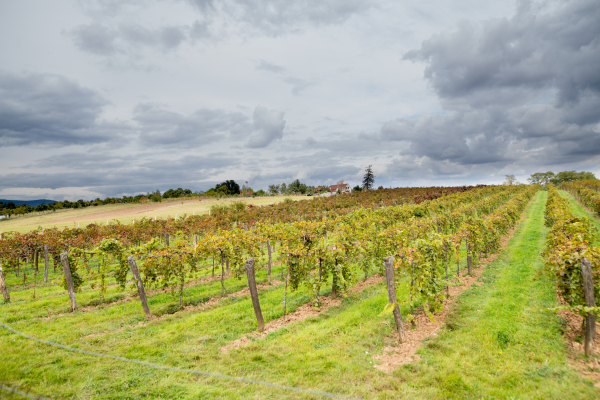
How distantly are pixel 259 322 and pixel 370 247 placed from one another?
5050 mm

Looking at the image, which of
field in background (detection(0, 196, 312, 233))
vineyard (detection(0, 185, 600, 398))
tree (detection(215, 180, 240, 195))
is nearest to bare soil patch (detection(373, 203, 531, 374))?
vineyard (detection(0, 185, 600, 398))

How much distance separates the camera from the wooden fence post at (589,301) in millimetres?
5262

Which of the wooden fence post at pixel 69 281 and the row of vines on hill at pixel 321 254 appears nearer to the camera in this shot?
the row of vines on hill at pixel 321 254

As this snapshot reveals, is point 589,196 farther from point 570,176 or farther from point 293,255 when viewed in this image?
point 570,176

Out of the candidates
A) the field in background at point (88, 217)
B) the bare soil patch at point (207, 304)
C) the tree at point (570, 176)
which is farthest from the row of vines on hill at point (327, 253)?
the tree at point (570, 176)

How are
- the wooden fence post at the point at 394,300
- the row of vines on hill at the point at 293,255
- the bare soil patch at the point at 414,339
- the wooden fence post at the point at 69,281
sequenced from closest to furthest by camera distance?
the bare soil patch at the point at 414,339, the wooden fence post at the point at 394,300, the row of vines on hill at the point at 293,255, the wooden fence post at the point at 69,281

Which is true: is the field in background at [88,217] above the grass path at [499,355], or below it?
above

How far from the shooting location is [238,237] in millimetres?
11289

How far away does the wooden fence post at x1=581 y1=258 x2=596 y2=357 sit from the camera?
526cm

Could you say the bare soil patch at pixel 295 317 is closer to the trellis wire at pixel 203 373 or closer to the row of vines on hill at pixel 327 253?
the row of vines on hill at pixel 327 253

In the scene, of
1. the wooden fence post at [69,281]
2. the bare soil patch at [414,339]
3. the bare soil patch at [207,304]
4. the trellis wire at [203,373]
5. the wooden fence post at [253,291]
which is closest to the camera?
the trellis wire at [203,373]

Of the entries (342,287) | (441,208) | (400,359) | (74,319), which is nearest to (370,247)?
(342,287)

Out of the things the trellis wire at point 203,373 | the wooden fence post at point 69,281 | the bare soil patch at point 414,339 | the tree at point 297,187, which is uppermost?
the tree at point 297,187

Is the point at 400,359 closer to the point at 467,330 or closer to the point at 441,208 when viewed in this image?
the point at 467,330
